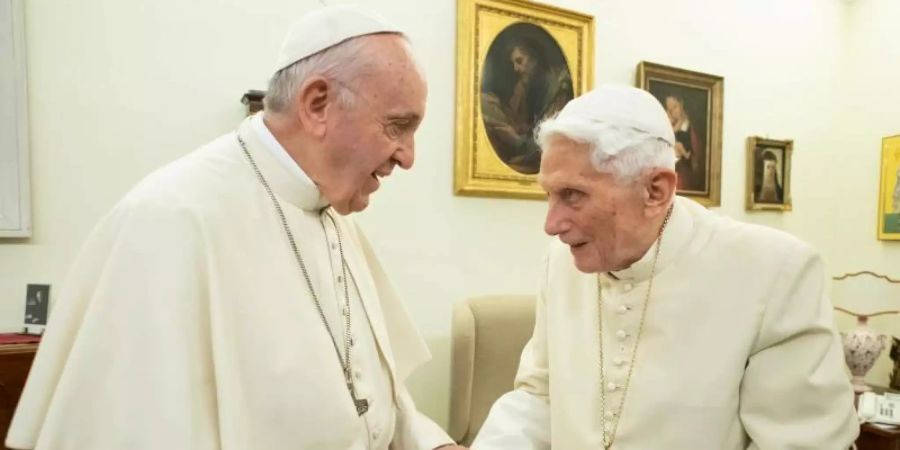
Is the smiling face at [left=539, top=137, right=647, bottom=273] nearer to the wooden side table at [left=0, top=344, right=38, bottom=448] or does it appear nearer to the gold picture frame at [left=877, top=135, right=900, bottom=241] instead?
the wooden side table at [left=0, top=344, right=38, bottom=448]

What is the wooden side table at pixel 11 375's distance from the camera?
1972 mm

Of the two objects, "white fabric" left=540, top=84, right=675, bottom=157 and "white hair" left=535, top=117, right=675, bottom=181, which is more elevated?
"white fabric" left=540, top=84, right=675, bottom=157

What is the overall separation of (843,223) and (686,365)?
3766mm

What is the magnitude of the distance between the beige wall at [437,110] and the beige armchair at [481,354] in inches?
9.1

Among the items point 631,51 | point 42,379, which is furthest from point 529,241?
point 42,379

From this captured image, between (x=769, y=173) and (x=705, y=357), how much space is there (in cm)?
318

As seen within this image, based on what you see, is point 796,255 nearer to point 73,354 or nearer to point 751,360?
point 751,360

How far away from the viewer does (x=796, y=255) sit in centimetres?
147

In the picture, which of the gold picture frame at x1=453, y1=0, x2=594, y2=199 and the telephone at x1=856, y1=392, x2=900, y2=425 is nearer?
the telephone at x1=856, y1=392, x2=900, y2=425

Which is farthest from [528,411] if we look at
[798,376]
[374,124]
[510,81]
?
[510,81]

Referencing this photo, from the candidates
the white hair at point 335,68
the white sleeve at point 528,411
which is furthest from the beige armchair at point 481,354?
the white hair at point 335,68

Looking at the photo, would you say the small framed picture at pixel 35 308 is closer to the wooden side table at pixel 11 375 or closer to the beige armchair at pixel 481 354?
the wooden side table at pixel 11 375

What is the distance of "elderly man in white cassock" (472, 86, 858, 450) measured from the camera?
1.39 meters

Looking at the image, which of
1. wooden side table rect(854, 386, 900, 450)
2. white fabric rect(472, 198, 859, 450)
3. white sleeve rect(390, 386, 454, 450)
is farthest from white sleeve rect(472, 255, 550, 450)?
wooden side table rect(854, 386, 900, 450)
